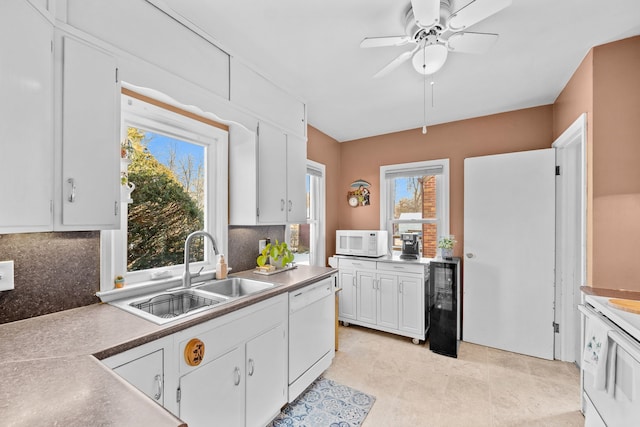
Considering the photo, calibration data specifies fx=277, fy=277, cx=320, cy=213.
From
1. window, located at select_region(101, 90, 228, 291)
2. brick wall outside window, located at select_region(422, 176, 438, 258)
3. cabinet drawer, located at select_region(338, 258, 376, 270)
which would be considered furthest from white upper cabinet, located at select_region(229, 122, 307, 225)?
brick wall outside window, located at select_region(422, 176, 438, 258)

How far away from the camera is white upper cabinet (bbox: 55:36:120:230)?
1.20m

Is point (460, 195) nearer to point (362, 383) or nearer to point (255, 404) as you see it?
point (362, 383)

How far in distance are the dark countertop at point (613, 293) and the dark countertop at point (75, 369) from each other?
7.10ft

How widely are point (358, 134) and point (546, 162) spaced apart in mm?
2105

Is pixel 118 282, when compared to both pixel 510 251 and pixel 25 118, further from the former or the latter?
pixel 510 251

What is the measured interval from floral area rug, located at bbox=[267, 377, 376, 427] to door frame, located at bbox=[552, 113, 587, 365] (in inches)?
79.8

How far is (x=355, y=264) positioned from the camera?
11.1 ft

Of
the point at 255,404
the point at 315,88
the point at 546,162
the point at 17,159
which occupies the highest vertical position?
the point at 315,88

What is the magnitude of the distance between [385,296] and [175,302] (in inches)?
87.9

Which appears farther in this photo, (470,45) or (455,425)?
(455,425)

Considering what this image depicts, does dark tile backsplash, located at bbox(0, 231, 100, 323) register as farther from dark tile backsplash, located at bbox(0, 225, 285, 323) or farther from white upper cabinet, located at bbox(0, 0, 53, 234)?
white upper cabinet, located at bbox(0, 0, 53, 234)

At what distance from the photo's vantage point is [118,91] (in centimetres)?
138

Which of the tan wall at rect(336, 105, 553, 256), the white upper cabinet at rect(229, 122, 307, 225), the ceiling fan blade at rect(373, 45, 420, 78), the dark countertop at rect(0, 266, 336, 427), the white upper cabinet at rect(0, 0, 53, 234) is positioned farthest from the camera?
the tan wall at rect(336, 105, 553, 256)

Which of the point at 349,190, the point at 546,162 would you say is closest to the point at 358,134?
the point at 349,190
